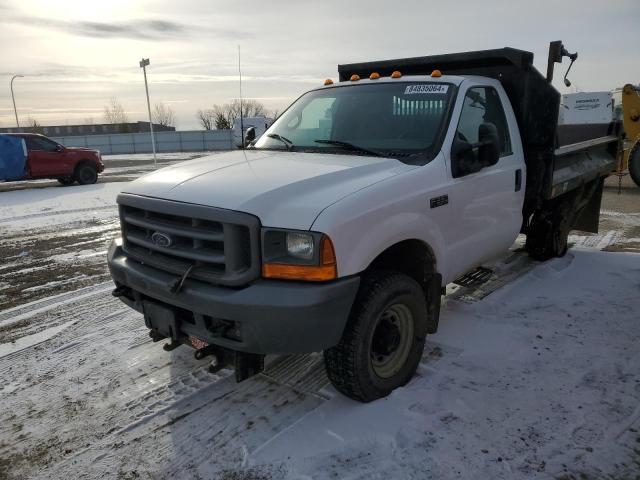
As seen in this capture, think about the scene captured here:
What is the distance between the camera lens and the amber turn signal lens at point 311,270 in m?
2.53

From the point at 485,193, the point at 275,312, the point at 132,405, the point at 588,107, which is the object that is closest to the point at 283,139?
the point at 485,193

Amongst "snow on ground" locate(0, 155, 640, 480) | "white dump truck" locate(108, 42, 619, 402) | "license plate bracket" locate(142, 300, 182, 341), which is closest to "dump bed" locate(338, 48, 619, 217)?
"white dump truck" locate(108, 42, 619, 402)

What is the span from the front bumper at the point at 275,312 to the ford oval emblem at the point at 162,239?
0.30m

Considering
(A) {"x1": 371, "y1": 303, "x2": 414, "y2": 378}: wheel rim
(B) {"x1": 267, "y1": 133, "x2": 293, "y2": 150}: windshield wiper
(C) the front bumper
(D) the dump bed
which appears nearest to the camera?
(C) the front bumper

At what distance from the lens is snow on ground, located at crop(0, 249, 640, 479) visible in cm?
260

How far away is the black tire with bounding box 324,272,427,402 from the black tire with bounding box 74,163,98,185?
14.8 metres

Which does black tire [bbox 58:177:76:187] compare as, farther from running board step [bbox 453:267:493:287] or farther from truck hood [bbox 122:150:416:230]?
running board step [bbox 453:267:493:287]

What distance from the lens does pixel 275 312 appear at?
97.6 inches

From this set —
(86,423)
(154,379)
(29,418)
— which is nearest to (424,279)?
(154,379)

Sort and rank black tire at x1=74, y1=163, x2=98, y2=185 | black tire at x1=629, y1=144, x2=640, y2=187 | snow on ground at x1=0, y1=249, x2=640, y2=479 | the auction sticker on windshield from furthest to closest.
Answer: black tire at x1=74, y1=163, x2=98, y2=185 → black tire at x1=629, y1=144, x2=640, y2=187 → the auction sticker on windshield → snow on ground at x1=0, y1=249, x2=640, y2=479

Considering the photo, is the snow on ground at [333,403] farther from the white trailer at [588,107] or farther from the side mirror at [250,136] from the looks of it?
the white trailer at [588,107]

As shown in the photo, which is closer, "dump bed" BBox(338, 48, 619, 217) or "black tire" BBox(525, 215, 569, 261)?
"dump bed" BBox(338, 48, 619, 217)

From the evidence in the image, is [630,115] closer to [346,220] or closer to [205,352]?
[346,220]

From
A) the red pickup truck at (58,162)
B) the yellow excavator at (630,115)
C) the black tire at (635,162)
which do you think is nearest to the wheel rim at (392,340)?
the black tire at (635,162)
